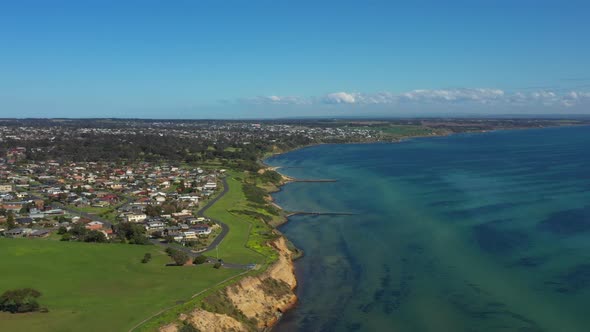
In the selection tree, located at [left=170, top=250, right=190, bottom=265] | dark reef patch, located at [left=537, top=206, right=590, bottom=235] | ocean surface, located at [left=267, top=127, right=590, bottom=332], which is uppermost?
tree, located at [left=170, top=250, right=190, bottom=265]

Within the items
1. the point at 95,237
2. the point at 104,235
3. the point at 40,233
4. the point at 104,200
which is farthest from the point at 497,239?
the point at 104,200

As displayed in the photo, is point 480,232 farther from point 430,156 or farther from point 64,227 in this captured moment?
point 430,156

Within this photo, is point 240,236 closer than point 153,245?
No

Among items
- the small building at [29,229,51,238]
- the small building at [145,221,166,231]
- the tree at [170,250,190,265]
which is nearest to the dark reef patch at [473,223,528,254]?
the tree at [170,250,190,265]

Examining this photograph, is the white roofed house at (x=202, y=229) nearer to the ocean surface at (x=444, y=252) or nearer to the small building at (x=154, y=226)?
the small building at (x=154, y=226)

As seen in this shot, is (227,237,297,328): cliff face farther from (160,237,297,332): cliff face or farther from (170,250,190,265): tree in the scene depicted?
(170,250,190,265): tree

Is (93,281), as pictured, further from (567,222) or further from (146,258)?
(567,222)
